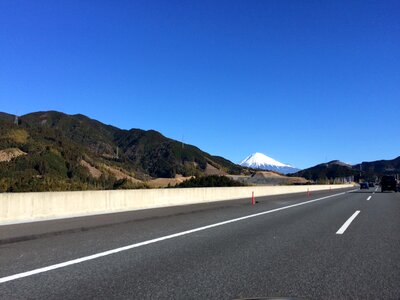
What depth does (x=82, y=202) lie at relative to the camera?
19578 mm

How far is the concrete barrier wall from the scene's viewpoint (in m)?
16.0

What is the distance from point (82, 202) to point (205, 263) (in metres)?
11.7

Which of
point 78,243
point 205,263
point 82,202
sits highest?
point 82,202

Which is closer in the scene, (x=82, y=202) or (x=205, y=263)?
(x=205, y=263)

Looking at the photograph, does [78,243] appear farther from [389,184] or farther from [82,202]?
[389,184]

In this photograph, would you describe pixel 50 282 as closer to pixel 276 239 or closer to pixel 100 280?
pixel 100 280

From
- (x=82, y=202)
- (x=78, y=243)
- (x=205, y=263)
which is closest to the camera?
(x=205, y=263)

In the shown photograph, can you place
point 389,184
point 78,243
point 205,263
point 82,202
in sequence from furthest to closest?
point 389,184
point 82,202
point 78,243
point 205,263

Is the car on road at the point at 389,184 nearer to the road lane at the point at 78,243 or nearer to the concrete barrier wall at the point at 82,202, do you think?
the concrete barrier wall at the point at 82,202

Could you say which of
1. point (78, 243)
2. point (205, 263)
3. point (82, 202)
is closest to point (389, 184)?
point (82, 202)

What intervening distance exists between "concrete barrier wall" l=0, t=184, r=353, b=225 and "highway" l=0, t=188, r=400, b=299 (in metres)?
1.96

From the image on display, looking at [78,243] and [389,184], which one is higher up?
[389,184]

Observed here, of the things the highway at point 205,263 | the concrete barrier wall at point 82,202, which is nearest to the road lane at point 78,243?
the highway at point 205,263

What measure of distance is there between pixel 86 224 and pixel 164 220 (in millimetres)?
3403
